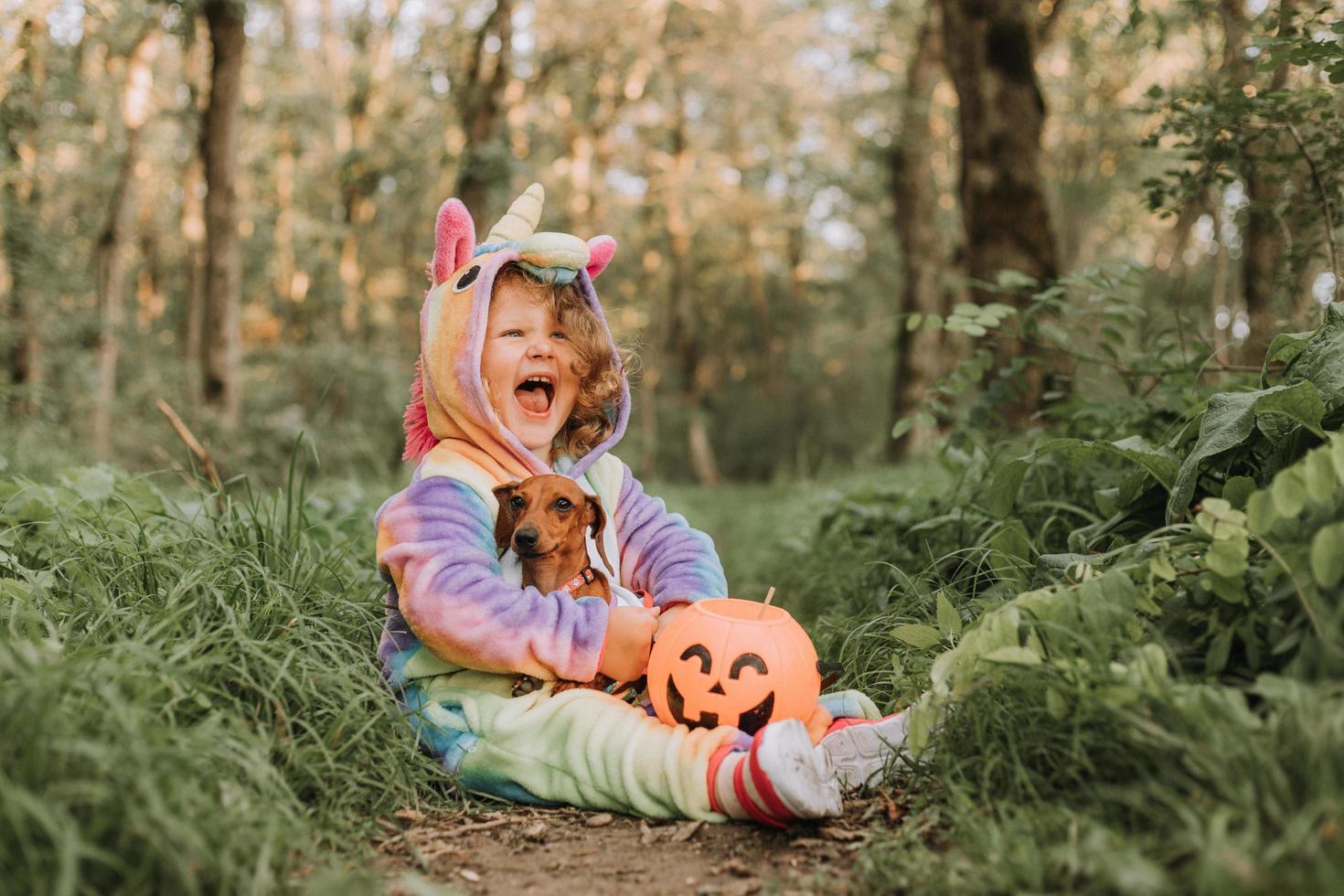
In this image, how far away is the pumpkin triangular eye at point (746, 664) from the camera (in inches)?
91.2

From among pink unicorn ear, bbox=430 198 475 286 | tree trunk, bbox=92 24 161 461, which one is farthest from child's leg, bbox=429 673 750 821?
tree trunk, bbox=92 24 161 461

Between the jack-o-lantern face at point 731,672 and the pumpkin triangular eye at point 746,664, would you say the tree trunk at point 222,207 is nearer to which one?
the jack-o-lantern face at point 731,672

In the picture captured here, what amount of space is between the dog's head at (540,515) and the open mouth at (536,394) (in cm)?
28

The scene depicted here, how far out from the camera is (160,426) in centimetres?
1488

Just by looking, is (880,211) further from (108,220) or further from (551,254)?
(551,254)

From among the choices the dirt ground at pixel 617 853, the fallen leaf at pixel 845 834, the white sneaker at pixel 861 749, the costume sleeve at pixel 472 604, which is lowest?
the dirt ground at pixel 617 853

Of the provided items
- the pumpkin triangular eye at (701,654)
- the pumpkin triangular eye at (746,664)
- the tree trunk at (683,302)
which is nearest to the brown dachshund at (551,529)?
the pumpkin triangular eye at (701,654)

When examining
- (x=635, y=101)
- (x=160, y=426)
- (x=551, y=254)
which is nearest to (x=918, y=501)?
(x=551, y=254)

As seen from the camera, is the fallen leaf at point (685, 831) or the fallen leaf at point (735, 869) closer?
the fallen leaf at point (735, 869)

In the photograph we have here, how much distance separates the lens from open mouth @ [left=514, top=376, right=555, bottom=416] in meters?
2.76

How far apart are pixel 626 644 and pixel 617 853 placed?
0.54 meters

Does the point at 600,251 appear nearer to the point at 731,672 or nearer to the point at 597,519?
the point at 597,519

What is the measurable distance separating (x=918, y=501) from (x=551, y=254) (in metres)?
2.30

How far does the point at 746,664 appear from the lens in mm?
2322
